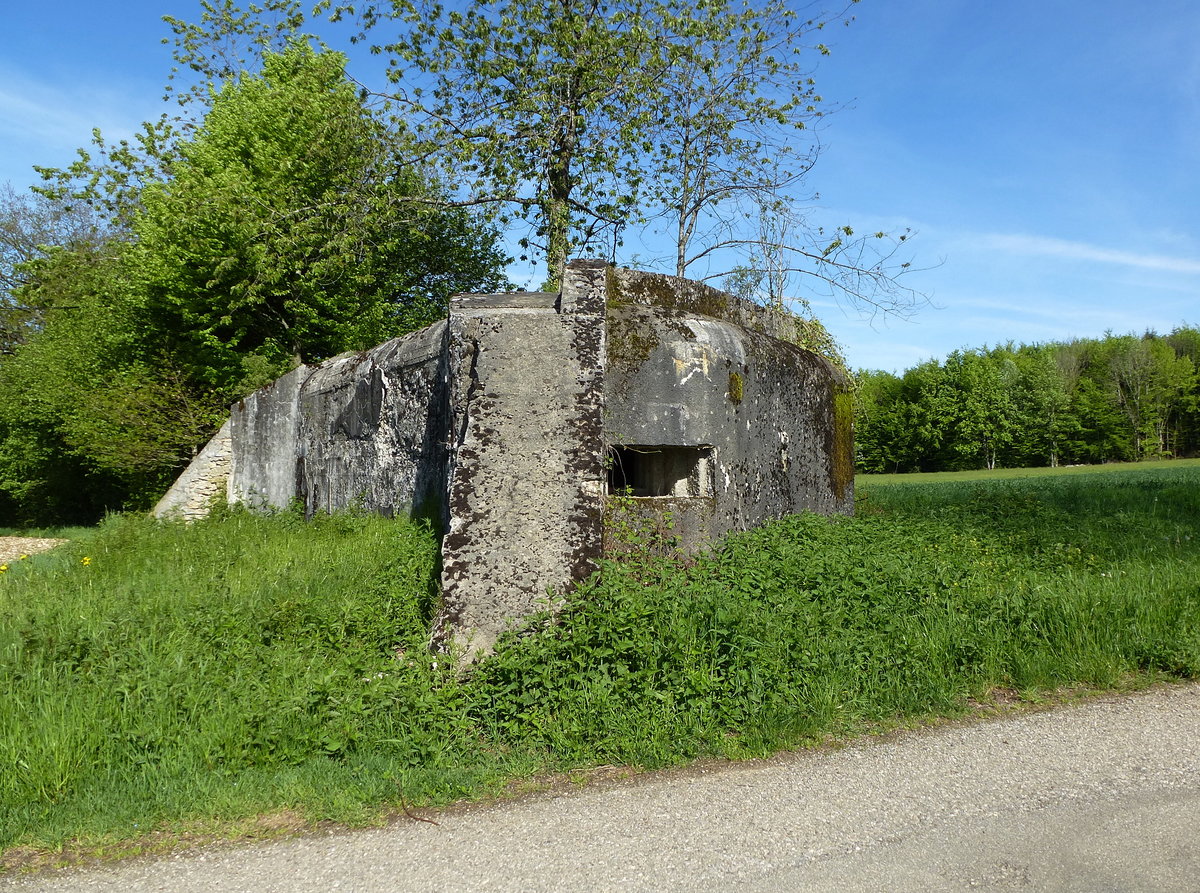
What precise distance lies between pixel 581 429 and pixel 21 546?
16.1m

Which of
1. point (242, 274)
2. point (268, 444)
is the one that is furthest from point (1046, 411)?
point (268, 444)

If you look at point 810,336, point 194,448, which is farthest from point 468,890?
point 194,448

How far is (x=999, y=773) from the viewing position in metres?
3.46

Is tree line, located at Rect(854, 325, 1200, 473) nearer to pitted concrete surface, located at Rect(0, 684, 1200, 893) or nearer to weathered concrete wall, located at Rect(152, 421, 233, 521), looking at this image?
weathered concrete wall, located at Rect(152, 421, 233, 521)

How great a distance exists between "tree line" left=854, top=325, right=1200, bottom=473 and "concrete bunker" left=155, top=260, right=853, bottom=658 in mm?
47670

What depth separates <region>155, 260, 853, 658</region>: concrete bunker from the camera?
4801 mm

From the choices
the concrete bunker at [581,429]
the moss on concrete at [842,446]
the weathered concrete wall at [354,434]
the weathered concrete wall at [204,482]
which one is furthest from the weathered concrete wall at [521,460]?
the weathered concrete wall at [204,482]

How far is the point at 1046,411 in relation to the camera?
5344cm

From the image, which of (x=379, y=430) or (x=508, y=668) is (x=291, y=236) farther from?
(x=508, y=668)

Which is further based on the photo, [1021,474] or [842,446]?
[1021,474]

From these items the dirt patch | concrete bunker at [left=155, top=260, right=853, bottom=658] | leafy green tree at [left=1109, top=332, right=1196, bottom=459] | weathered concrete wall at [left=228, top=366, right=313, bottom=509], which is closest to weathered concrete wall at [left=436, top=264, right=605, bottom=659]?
concrete bunker at [left=155, top=260, right=853, bottom=658]

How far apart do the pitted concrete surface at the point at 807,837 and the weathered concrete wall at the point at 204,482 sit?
1107 centimetres

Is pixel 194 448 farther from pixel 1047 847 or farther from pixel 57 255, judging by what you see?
pixel 1047 847

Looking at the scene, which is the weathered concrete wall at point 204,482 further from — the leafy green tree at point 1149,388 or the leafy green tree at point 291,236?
the leafy green tree at point 1149,388
